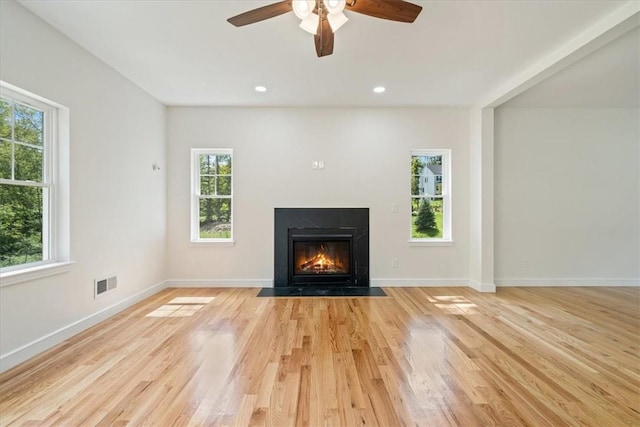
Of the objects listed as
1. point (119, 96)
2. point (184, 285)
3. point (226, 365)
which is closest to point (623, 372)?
point (226, 365)

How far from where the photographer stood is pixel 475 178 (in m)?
4.52

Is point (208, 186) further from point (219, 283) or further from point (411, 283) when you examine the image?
point (411, 283)

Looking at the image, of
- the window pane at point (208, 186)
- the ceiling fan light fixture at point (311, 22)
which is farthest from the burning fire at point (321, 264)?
the ceiling fan light fixture at point (311, 22)

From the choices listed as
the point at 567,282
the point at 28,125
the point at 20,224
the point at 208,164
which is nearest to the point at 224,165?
the point at 208,164

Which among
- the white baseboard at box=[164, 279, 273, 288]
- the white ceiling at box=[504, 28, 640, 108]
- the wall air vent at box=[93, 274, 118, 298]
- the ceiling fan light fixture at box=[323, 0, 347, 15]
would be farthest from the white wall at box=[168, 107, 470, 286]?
Result: the ceiling fan light fixture at box=[323, 0, 347, 15]

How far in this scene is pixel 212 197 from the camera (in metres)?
4.67

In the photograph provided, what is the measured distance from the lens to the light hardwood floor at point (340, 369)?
173cm

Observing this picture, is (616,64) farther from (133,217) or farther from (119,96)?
(133,217)

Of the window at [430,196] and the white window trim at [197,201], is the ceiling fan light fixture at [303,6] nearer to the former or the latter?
the white window trim at [197,201]

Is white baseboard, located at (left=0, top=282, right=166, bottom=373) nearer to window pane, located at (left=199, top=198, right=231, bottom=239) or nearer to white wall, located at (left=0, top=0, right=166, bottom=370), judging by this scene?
white wall, located at (left=0, top=0, right=166, bottom=370)

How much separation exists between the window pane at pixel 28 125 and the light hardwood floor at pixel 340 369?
5.96 ft

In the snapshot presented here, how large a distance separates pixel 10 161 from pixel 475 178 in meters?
5.29

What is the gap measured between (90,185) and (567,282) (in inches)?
258

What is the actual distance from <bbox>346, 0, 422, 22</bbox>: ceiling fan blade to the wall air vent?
11.5ft
